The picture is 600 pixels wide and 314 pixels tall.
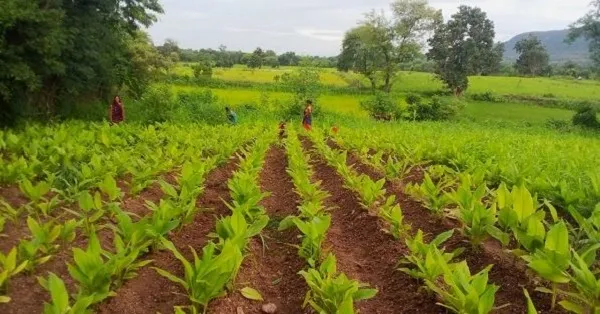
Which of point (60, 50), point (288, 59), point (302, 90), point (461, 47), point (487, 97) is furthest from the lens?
point (288, 59)

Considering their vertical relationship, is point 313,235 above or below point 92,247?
below

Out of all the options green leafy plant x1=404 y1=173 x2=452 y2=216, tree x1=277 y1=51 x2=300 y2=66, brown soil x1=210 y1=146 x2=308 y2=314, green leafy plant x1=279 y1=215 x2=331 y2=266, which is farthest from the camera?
tree x1=277 y1=51 x2=300 y2=66

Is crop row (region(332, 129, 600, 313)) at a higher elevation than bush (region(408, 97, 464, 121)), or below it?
higher

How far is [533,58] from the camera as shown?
87.5m

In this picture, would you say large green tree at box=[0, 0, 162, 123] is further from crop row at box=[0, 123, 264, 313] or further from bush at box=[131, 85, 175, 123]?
crop row at box=[0, 123, 264, 313]

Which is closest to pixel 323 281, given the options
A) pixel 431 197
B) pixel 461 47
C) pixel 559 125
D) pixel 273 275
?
pixel 273 275

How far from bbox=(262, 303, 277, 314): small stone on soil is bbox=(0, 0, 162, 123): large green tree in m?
13.4

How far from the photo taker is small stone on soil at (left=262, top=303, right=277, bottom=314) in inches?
139

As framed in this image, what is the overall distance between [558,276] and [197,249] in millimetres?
2950

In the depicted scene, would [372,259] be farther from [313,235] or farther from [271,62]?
[271,62]

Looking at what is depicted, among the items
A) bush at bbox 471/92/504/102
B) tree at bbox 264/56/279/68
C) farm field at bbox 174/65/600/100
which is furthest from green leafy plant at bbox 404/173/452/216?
tree at bbox 264/56/279/68

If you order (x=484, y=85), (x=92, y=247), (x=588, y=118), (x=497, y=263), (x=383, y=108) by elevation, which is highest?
(x=92, y=247)

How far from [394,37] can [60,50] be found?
42438 mm

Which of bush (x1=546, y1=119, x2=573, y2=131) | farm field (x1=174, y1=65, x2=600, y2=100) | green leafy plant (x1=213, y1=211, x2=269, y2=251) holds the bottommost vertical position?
bush (x1=546, y1=119, x2=573, y2=131)
